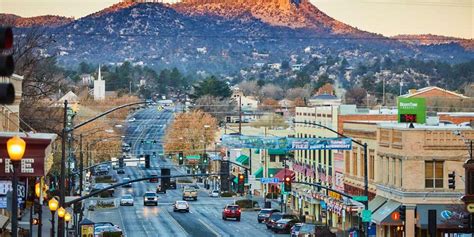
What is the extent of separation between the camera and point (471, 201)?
49.4 metres

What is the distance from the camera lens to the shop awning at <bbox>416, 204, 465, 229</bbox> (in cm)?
6106

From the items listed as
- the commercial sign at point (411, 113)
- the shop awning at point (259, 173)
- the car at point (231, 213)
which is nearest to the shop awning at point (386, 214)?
the commercial sign at point (411, 113)

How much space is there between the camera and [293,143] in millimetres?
86625

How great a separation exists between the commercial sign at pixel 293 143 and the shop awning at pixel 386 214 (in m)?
10.8

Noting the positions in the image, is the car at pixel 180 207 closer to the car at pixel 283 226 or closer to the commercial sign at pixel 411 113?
the car at pixel 283 226

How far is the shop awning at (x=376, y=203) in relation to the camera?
6895 centimetres

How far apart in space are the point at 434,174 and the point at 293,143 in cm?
2324

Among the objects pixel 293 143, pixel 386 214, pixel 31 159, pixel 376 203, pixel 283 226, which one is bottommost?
pixel 283 226

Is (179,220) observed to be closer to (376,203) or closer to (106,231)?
(376,203)

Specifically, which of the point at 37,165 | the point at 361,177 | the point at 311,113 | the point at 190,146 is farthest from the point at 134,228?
the point at 190,146

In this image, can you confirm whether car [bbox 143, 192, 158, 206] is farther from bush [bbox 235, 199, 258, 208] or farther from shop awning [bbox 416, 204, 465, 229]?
shop awning [bbox 416, 204, 465, 229]

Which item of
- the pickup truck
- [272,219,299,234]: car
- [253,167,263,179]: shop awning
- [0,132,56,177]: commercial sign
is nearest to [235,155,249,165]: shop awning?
[253,167,263,179]: shop awning

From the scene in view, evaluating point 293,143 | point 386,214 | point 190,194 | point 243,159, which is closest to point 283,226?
point 386,214

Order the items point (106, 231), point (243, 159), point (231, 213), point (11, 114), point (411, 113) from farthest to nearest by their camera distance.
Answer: point (243, 159), point (231, 213), point (411, 113), point (106, 231), point (11, 114)
